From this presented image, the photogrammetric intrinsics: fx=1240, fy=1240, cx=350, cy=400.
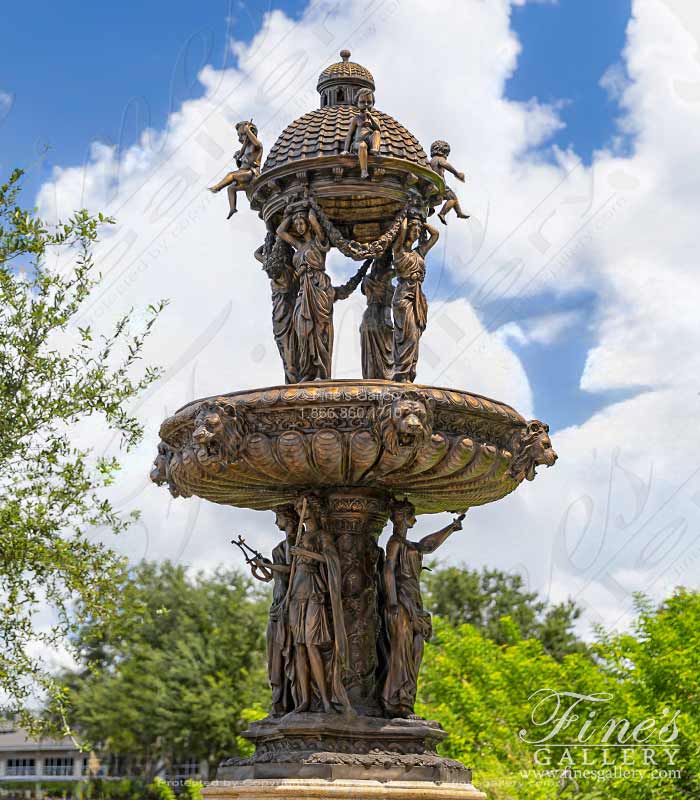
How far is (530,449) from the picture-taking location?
9984mm

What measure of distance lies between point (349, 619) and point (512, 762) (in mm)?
11577

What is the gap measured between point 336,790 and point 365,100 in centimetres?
572

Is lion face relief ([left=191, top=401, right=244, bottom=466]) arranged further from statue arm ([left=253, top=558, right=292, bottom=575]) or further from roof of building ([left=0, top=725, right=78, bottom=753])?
roof of building ([left=0, top=725, right=78, bottom=753])

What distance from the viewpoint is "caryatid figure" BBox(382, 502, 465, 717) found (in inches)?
390

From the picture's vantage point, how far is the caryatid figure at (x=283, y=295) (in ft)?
35.9

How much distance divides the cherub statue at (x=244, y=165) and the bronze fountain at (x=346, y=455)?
0.06 feet

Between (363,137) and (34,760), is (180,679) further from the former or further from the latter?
(363,137)

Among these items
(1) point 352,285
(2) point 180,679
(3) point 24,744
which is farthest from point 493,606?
(1) point 352,285

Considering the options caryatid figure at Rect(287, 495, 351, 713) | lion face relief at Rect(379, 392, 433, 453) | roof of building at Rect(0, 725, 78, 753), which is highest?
roof of building at Rect(0, 725, 78, 753)

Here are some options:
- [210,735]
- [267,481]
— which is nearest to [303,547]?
[267,481]

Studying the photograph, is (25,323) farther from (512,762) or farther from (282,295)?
(512,762)

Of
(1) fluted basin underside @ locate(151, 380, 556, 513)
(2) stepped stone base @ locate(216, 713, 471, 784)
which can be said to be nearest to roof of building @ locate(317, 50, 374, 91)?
(1) fluted basin underside @ locate(151, 380, 556, 513)

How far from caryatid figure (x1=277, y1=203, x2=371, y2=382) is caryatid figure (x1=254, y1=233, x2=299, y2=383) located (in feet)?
0.41

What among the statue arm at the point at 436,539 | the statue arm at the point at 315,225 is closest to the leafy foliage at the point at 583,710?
the statue arm at the point at 436,539
